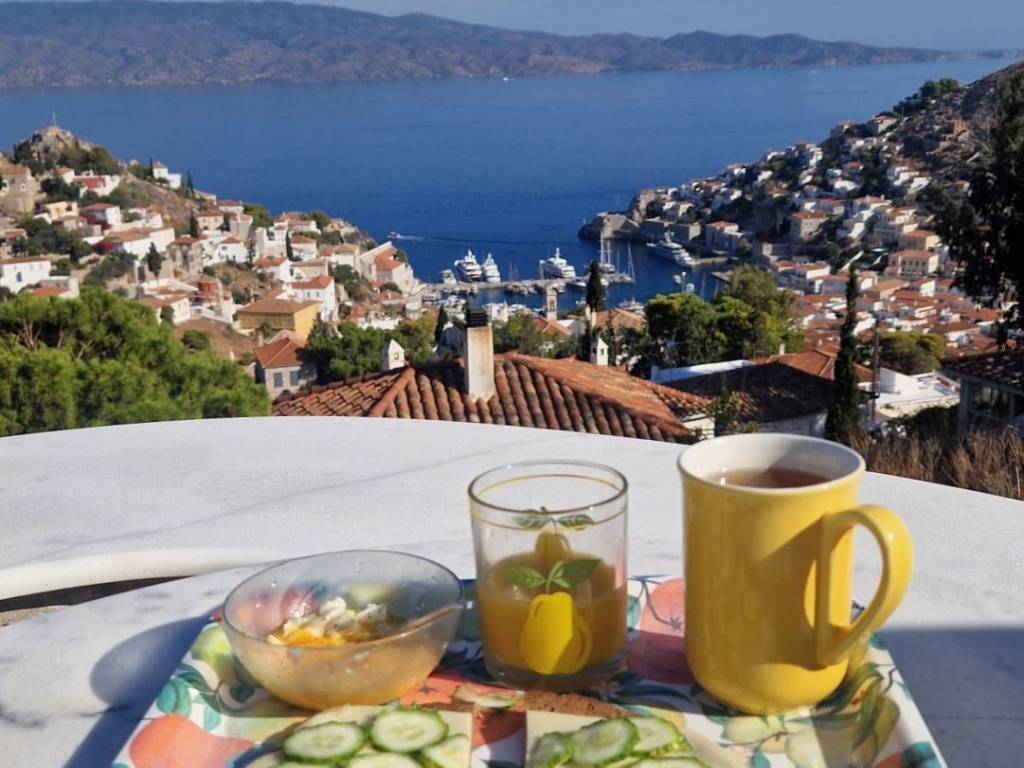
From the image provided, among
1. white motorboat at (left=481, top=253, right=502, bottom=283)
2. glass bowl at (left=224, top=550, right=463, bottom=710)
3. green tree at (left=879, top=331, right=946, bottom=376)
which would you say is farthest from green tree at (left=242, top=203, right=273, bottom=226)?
glass bowl at (left=224, top=550, right=463, bottom=710)

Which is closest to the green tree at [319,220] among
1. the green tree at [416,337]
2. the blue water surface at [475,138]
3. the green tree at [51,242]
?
the blue water surface at [475,138]

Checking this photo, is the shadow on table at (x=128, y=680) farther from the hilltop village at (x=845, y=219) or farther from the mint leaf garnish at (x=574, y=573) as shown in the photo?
the hilltop village at (x=845, y=219)

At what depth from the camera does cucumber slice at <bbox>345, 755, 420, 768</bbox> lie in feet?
1.57

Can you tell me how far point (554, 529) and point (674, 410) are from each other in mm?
8829

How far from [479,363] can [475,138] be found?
8069 centimetres

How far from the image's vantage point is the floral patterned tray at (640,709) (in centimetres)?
52

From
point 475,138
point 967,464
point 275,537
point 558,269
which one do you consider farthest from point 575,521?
point 475,138

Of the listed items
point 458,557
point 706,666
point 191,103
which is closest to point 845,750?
point 706,666

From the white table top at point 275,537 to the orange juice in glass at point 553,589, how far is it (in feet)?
0.72

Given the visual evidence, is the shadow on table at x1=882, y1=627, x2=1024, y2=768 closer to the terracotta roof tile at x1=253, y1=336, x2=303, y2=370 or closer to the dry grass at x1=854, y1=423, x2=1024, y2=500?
the dry grass at x1=854, y1=423, x2=1024, y2=500

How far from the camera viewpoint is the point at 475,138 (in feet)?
276

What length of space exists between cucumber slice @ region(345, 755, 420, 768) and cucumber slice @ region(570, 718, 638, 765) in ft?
0.27

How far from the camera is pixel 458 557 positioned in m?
0.87

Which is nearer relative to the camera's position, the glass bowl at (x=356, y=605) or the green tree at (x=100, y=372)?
the glass bowl at (x=356, y=605)
